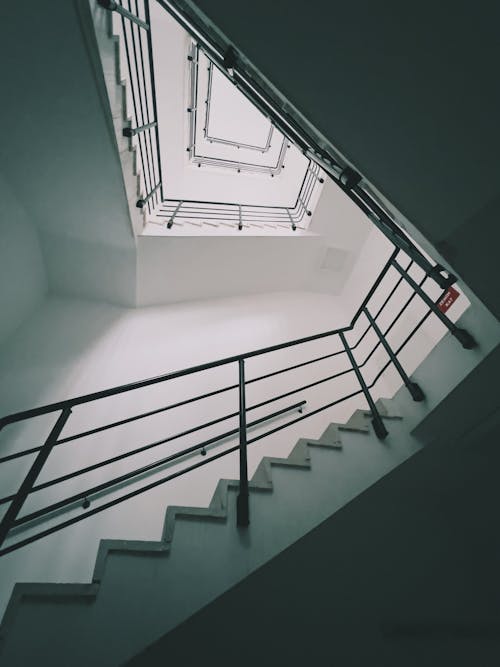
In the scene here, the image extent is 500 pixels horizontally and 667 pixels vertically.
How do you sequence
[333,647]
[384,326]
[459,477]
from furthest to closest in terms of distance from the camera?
[384,326] → [459,477] → [333,647]

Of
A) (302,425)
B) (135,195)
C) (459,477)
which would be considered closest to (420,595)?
(459,477)

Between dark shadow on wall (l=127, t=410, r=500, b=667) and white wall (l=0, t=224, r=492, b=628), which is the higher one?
white wall (l=0, t=224, r=492, b=628)

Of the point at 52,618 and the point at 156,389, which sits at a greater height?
the point at 156,389

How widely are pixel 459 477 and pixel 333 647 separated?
117 centimetres

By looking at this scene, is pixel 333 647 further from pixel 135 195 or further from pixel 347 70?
pixel 135 195

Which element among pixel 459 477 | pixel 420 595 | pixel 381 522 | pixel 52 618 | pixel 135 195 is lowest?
pixel 420 595

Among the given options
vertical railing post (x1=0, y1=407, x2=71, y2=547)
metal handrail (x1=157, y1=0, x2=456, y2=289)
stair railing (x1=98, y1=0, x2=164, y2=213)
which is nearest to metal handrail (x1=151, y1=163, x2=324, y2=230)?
stair railing (x1=98, y1=0, x2=164, y2=213)

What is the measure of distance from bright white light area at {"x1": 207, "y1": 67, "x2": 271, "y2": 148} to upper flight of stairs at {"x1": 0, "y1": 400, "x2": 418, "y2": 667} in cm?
617

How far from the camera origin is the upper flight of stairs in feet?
2.76

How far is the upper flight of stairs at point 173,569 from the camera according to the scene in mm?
840

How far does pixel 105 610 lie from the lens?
895 mm

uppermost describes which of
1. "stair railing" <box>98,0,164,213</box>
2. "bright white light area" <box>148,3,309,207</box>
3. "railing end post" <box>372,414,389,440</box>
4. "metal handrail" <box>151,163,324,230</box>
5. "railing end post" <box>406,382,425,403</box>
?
"bright white light area" <box>148,3,309,207</box>

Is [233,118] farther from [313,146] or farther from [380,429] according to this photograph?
[380,429]

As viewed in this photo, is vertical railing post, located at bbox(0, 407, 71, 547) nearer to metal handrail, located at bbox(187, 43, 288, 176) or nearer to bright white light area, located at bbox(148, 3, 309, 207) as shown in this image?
bright white light area, located at bbox(148, 3, 309, 207)
